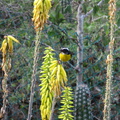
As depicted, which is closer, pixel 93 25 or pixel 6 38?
pixel 6 38

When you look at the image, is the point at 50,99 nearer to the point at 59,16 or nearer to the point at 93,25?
the point at 59,16

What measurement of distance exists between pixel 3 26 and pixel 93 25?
172 cm

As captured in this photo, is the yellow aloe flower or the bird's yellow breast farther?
the bird's yellow breast

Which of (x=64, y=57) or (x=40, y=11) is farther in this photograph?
(x=64, y=57)

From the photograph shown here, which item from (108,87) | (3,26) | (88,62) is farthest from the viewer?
(3,26)

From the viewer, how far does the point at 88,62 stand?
152 inches

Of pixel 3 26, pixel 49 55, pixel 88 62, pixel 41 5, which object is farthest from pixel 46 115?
pixel 3 26

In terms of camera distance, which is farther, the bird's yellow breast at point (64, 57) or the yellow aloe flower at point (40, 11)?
the bird's yellow breast at point (64, 57)

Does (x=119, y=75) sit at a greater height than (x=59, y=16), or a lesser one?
lesser

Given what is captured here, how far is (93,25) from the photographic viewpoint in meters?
3.87

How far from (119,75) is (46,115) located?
3448 mm

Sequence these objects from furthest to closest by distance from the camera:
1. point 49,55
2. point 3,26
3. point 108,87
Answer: point 3,26
point 49,55
point 108,87

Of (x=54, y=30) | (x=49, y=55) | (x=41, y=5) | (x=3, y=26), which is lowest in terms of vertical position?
(x=49, y=55)

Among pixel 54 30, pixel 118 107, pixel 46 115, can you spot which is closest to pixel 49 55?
pixel 46 115
